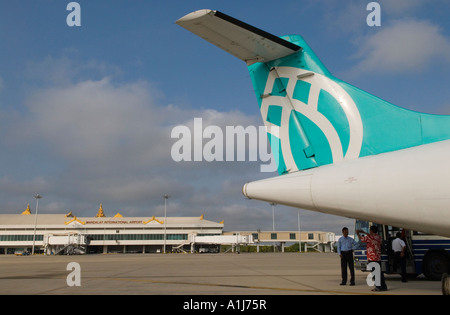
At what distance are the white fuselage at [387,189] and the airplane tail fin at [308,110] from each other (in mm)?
423

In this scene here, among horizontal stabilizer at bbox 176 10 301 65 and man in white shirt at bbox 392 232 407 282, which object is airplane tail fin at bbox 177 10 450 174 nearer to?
horizontal stabilizer at bbox 176 10 301 65

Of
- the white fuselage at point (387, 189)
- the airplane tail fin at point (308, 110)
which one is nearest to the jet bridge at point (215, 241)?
the airplane tail fin at point (308, 110)

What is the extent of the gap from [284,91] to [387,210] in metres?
3.20

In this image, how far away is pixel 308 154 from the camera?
24.3 ft

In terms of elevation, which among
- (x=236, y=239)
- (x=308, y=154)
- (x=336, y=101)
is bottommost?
(x=236, y=239)

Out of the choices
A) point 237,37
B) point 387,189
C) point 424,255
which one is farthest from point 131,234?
point 387,189

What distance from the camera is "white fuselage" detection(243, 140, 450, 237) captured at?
5449 millimetres

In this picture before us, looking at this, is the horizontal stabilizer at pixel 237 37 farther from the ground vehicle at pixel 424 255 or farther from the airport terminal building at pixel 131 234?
the airport terminal building at pixel 131 234

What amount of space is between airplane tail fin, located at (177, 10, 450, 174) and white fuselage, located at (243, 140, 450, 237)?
423mm

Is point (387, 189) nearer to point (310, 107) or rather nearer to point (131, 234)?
point (310, 107)

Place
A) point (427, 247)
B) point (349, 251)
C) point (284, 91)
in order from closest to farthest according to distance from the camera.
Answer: point (284, 91) → point (349, 251) → point (427, 247)

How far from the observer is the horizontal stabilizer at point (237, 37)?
19.1 feet
